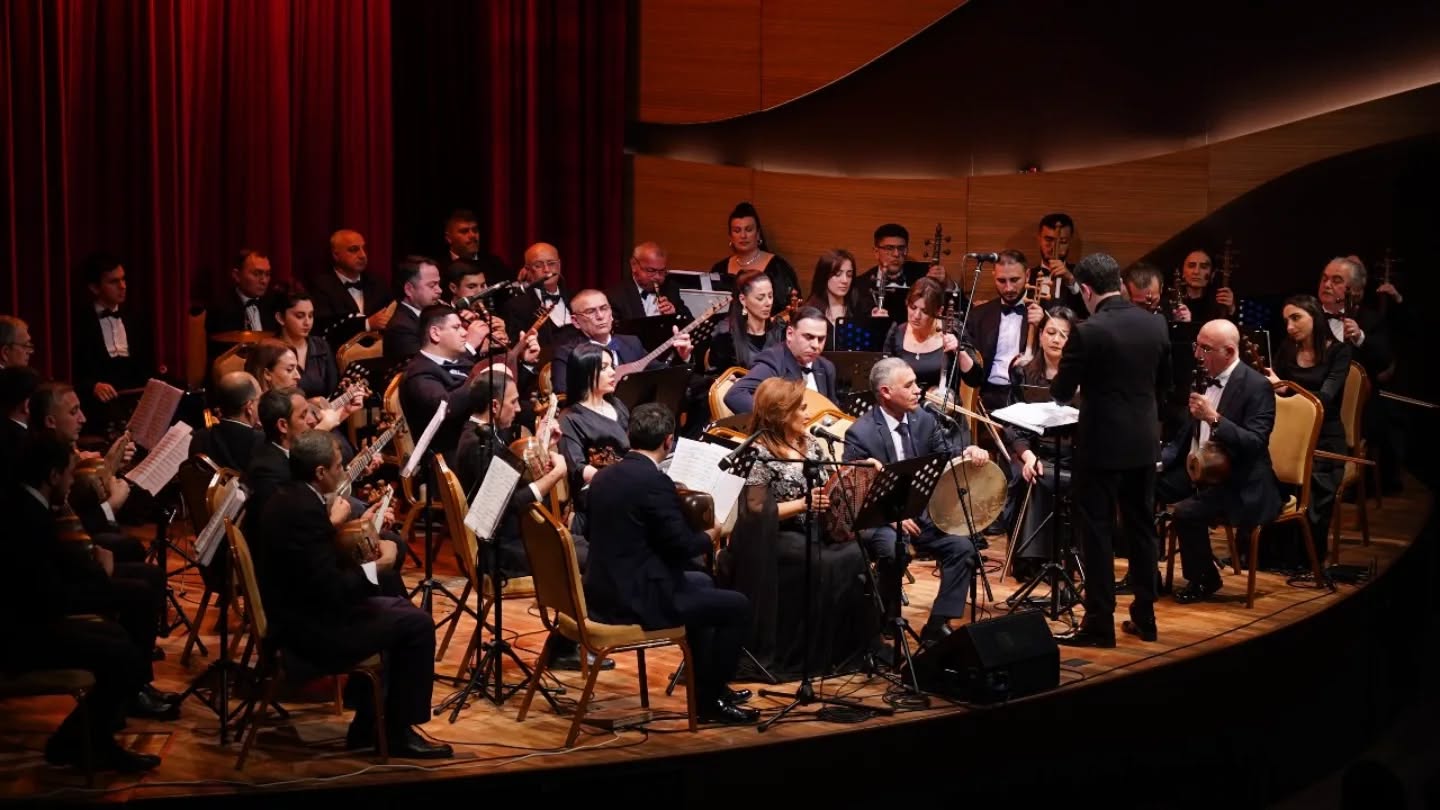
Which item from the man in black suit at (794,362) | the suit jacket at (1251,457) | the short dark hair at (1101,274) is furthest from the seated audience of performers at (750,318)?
the suit jacket at (1251,457)

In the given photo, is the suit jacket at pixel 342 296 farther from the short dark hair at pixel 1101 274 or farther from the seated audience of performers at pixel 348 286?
the short dark hair at pixel 1101 274

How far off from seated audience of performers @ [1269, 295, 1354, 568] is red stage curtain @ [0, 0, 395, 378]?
539cm

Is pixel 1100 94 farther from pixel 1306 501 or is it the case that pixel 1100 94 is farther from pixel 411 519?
pixel 411 519

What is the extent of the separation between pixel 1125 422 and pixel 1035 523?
3.99 feet

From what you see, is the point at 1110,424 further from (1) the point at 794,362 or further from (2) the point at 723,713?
(2) the point at 723,713

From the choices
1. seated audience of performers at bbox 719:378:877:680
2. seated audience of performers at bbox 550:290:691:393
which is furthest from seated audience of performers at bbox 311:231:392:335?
seated audience of performers at bbox 719:378:877:680

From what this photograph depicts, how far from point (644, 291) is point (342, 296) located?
1.75 meters

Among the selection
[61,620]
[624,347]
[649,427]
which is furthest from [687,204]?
[61,620]

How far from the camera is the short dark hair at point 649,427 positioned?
17.9 feet

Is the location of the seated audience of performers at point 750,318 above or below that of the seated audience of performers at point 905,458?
above

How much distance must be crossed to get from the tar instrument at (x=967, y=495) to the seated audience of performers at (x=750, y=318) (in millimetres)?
1827

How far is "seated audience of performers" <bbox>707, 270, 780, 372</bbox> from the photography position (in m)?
8.33

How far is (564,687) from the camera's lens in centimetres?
602

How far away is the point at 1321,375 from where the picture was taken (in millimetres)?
8148
